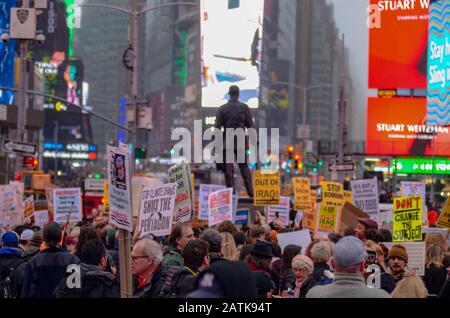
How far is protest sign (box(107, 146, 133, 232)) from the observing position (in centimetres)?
841

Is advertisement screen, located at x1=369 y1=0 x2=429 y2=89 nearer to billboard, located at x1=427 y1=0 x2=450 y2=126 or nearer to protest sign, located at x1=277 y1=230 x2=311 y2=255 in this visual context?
billboard, located at x1=427 y1=0 x2=450 y2=126

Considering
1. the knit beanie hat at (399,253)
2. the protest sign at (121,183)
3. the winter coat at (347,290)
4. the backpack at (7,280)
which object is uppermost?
the protest sign at (121,183)

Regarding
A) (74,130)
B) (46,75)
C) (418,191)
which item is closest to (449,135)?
(418,191)

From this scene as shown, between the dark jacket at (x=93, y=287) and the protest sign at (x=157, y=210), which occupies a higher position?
the protest sign at (x=157, y=210)

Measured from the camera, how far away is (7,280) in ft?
36.2

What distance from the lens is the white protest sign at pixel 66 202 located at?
19.5m

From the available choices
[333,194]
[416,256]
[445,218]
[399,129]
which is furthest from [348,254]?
[399,129]

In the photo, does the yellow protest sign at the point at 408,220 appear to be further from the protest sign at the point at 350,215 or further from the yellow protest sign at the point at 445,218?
the protest sign at the point at 350,215

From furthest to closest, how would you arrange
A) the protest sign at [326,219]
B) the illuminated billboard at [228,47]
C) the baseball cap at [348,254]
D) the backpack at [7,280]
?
the illuminated billboard at [228,47] → the protest sign at [326,219] → the backpack at [7,280] → the baseball cap at [348,254]

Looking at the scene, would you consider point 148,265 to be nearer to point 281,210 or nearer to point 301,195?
point 281,210

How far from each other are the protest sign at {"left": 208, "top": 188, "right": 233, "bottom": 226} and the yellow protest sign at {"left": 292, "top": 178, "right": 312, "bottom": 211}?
5.44 meters

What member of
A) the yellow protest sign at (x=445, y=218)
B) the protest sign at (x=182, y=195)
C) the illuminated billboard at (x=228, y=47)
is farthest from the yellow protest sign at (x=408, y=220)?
the illuminated billboard at (x=228, y=47)

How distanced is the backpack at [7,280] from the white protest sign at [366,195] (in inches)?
285
